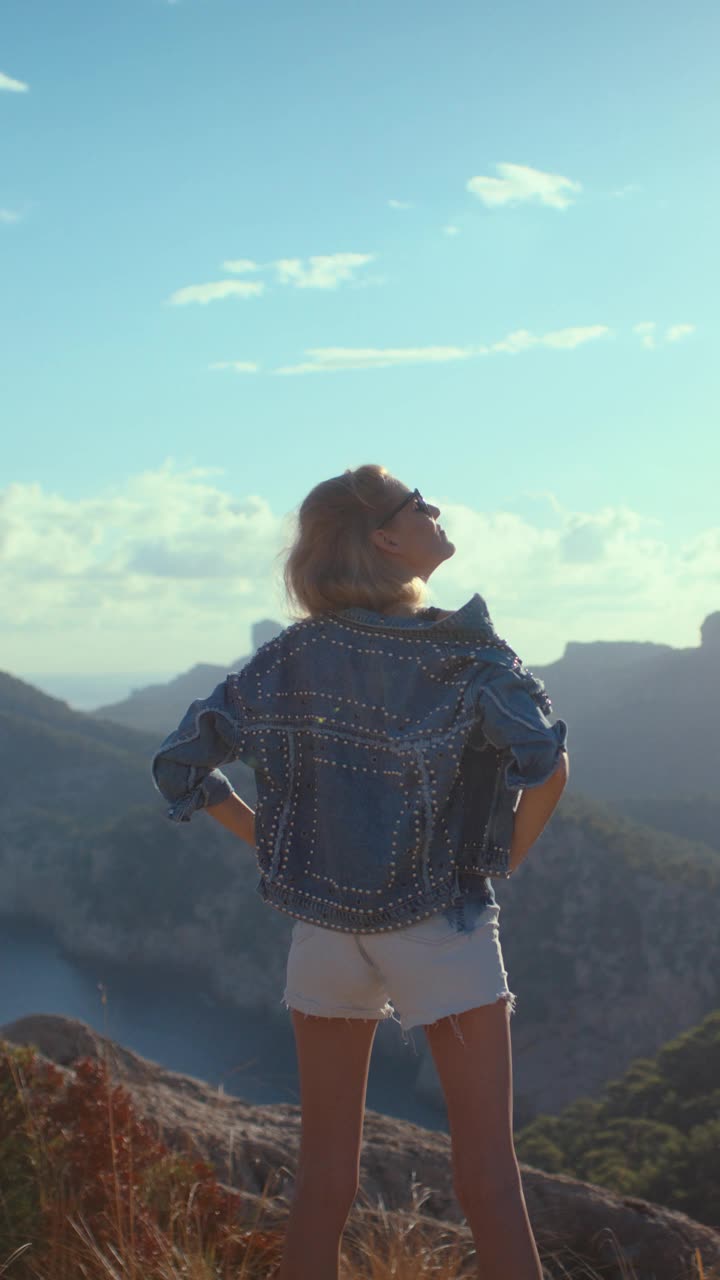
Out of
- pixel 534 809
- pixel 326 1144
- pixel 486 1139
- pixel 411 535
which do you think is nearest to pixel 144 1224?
pixel 326 1144

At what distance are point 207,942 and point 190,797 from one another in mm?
59387

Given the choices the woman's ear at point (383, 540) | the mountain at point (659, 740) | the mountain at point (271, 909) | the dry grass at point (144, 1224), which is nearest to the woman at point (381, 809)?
the woman's ear at point (383, 540)

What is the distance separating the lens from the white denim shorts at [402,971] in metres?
2.21

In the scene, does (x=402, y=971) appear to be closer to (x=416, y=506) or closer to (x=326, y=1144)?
(x=326, y=1144)

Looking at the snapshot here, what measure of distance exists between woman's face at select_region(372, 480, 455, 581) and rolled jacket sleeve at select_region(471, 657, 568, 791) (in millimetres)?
362

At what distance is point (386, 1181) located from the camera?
494 centimetres

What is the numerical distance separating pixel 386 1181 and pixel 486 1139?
3114 millimetres

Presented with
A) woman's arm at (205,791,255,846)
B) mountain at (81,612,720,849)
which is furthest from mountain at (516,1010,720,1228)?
mountain at (81,612,720,849)

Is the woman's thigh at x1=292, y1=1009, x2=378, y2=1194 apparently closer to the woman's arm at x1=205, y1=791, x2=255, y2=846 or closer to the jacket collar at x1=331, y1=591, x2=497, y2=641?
the woman's arm at x1=205, y1=791, x2=255, y2=846

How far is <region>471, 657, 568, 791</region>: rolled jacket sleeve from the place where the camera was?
219 cm

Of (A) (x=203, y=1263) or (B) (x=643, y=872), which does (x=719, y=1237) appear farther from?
(B) (x=643, y=872)

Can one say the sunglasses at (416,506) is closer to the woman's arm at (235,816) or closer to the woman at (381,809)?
the woman at (381,809)

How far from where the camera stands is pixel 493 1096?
220 cm

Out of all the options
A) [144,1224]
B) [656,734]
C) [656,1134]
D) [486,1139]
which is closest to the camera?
[486,1139]
